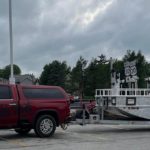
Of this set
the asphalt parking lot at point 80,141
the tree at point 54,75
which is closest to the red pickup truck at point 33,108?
the asphalt parking lot at point 80,141

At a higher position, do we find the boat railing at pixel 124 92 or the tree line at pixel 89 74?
the tree line at pixel 89 74

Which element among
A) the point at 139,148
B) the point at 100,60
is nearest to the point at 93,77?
the point at 100,60

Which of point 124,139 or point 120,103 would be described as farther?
point 120,103

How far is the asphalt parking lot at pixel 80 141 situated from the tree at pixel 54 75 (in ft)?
275

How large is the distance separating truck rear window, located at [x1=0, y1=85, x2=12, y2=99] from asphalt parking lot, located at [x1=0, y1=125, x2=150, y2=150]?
4.69 ft

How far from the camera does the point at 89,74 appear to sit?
3501 inches

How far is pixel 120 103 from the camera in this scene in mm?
18016

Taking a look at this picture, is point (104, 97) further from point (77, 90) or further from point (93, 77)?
point (77, 90)

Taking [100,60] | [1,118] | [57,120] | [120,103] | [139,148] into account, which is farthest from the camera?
[100,60]

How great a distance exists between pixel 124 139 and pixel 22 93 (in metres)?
3.74

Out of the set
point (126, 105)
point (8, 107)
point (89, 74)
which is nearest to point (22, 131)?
point (8, 107)

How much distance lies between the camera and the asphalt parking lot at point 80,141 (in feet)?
43.2

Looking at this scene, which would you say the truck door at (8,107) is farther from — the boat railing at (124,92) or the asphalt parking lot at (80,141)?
the boat railing at (124,92)

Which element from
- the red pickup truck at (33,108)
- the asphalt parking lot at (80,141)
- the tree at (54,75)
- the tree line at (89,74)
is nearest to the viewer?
the asphalt parking lot at (80,141)
